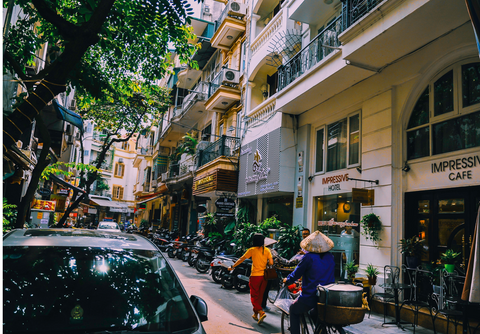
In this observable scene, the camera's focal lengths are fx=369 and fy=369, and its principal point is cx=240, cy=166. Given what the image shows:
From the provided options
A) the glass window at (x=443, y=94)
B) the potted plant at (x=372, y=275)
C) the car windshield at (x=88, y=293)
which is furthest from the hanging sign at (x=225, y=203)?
the car windshield at (x=88, y=293)

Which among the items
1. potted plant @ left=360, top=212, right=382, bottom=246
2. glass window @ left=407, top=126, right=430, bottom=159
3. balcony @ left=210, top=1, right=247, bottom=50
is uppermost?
balcony @ left=210, top=1, right=247, bottom=50

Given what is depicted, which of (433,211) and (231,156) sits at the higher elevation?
(231,156)

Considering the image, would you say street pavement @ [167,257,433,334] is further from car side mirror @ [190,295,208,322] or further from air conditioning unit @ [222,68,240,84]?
air conditioning unit @ [222,68,240,84]

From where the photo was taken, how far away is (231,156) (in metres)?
17.0

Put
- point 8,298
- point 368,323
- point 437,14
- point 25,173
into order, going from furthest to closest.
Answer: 1. point 25,173
2. point 368,323
3. point 437,14
4. point 8,298

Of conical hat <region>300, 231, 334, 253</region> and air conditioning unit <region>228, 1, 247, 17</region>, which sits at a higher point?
air conditioning unit <region>228, 1, 247, 17</region>

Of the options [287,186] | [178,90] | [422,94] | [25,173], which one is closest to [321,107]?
[287,186]

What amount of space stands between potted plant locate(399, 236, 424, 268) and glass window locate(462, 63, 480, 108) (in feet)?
9.57

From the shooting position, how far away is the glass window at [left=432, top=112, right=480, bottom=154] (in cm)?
702

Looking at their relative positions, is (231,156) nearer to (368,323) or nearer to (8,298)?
(368,323)

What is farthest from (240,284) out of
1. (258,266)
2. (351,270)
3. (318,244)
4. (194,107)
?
(194,107)

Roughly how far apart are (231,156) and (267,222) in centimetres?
521

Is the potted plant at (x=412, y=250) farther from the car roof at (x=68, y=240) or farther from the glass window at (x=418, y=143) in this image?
the car roof at (x=68, y=240)

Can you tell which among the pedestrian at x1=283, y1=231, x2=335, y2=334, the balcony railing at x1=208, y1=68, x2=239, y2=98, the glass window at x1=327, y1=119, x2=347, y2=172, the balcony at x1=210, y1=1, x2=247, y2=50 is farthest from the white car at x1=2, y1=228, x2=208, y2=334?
the balcony at x1=210, y1=1, x2=247, y2=50
